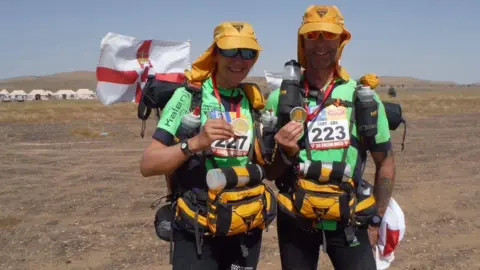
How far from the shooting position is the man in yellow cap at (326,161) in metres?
2.93

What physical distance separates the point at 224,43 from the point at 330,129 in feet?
2.97

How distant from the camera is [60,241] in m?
6.93

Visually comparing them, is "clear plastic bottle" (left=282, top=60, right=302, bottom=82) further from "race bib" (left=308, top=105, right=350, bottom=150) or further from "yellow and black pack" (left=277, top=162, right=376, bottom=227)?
"yellow and black pack" (left=277, top=162, right=376, bottom=227)

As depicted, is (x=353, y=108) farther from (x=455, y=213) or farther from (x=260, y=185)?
(x=455, y=213)

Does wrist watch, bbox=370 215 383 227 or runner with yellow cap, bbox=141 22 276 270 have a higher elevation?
runner with yellow cap, bbox=141 22 276 270

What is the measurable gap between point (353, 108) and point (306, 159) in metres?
0.48

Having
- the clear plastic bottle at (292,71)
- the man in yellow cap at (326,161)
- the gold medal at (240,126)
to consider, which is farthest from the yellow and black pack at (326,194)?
the clear plastic bottle at (292,71)

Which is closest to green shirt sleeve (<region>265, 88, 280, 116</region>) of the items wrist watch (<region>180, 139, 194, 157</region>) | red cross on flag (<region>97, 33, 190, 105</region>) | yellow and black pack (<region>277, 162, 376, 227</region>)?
yellow and black pack (<region>277, 162, 376, 227</region>)

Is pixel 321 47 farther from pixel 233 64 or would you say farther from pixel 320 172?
pixel 320 172

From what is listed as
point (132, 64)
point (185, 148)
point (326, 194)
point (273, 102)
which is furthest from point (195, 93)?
point (132, 64)

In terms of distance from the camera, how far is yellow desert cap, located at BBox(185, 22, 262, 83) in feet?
9.32

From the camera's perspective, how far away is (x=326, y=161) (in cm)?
296

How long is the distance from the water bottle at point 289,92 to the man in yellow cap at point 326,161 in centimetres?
3

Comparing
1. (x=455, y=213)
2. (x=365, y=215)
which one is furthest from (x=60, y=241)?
(x=455, y=213)
